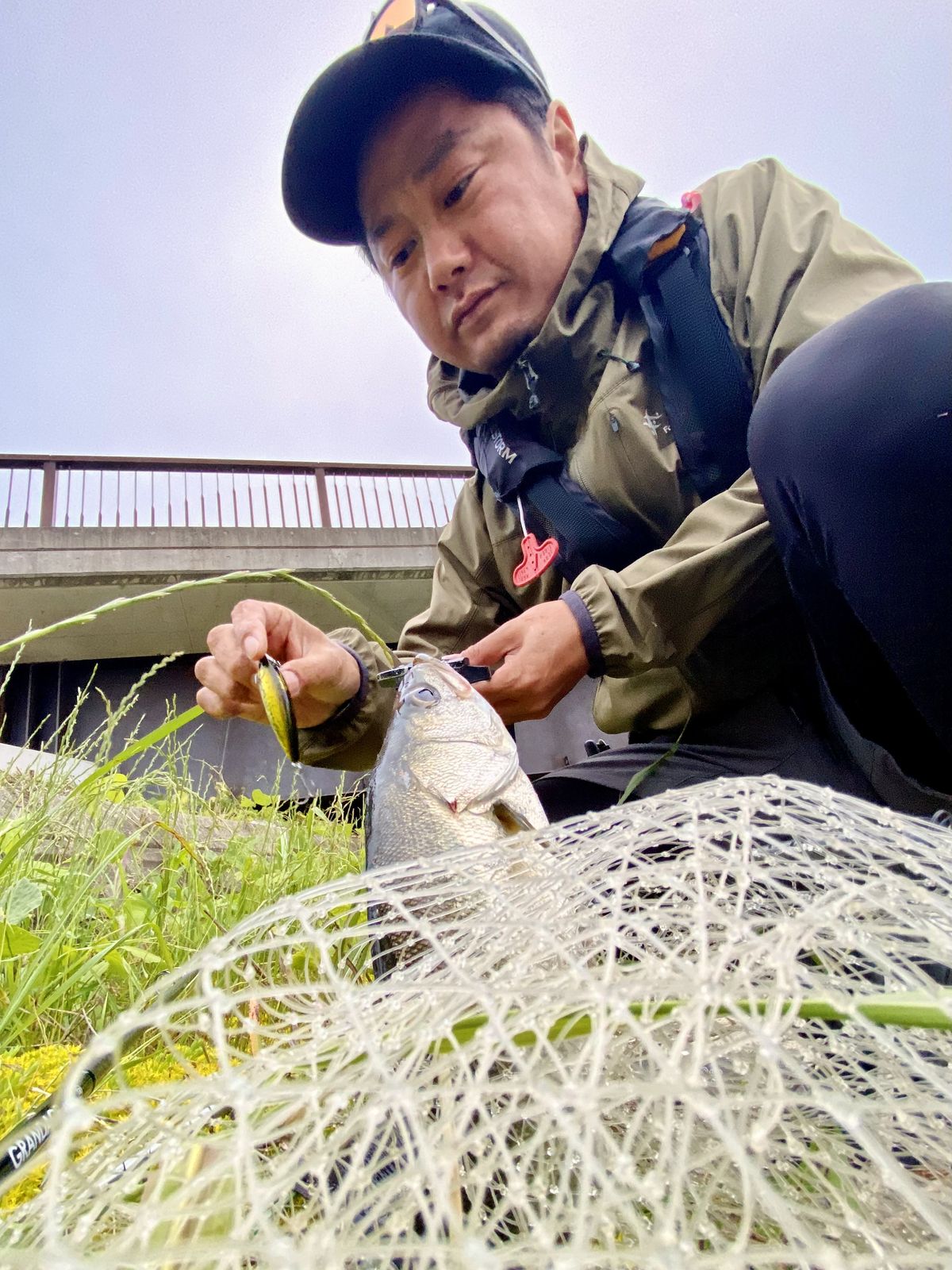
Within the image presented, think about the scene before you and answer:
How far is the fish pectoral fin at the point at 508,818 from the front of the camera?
1506mm

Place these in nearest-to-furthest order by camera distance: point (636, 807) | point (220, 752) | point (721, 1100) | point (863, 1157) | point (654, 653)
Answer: point (721, 1100) → point (863, 1157) → point (636, 807) → point (654, 653) → point (220, 752)

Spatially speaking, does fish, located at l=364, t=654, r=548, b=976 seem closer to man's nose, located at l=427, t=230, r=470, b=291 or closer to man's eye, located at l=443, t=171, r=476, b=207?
man's nose, located at l=427, t=230, r=470, b=291

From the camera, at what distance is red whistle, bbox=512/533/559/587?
2457mm

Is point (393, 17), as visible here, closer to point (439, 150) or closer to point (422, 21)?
point (422, 21)

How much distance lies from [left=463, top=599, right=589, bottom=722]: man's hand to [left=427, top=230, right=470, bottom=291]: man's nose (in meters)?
1.24

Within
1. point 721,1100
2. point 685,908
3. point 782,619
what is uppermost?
point 721,1100

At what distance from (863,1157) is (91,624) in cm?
737

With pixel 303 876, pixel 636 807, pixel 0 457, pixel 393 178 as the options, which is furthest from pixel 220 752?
pixel 636 807

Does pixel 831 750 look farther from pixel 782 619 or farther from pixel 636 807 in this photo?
pixel 636 807

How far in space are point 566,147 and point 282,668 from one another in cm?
217

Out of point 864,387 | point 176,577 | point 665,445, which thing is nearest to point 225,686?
point 665,445

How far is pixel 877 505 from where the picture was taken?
1.43 meters

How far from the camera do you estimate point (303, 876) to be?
2.31m

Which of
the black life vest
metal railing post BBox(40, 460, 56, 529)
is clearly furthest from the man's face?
metal railing post BBox(40, 460, 56, 529)
